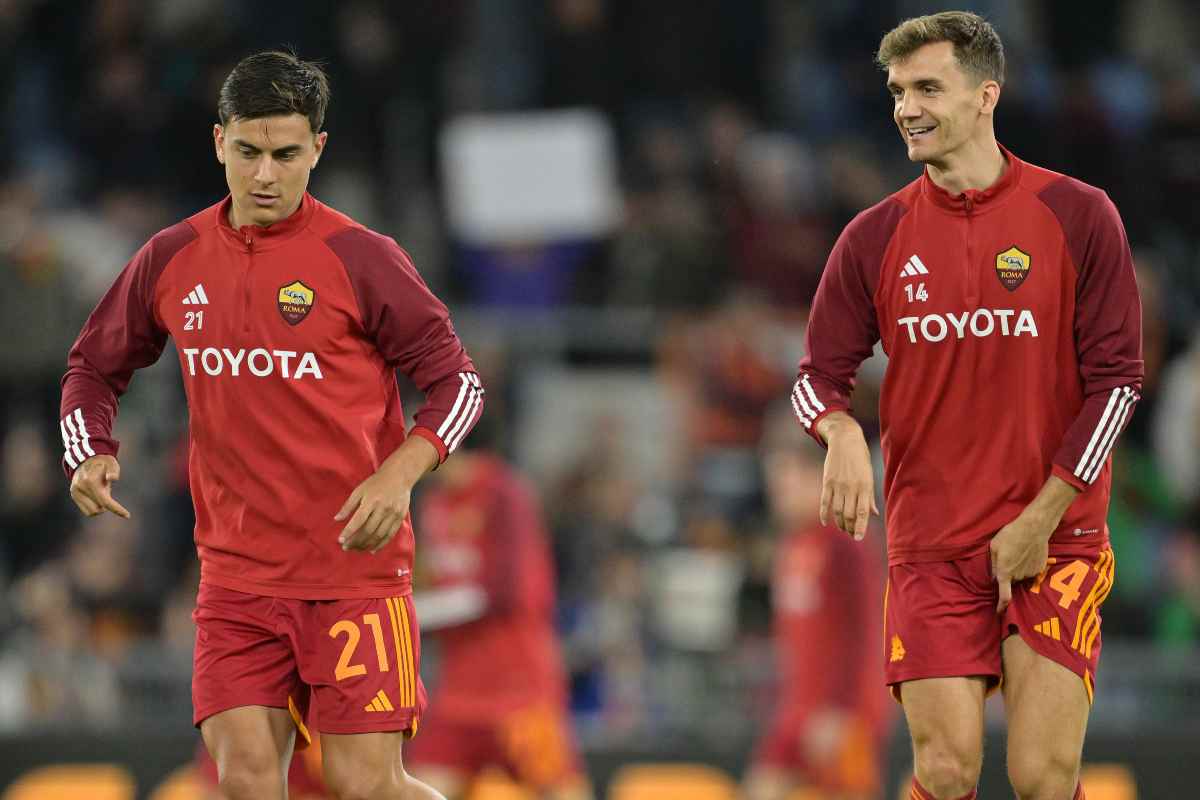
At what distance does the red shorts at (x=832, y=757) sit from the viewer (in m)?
9.28

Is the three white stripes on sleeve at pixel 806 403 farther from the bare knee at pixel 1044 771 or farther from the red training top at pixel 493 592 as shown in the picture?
the red training top at pixel 493 592

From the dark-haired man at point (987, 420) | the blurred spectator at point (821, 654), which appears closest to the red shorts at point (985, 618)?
the dark-haired man at point (987, 420)

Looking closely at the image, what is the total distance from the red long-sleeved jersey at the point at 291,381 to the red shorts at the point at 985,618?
1412 mm

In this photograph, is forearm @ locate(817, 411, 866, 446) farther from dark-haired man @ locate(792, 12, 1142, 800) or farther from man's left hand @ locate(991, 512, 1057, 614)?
man's left hand @ locate(991, 512, 1057, 614)

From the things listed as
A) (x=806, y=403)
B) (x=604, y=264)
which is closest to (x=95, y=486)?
(x=806, y=403)

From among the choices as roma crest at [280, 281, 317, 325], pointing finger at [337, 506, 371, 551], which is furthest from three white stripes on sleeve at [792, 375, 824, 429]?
as roma crest at [280, 281, 317, 325]

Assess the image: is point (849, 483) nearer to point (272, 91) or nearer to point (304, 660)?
point (304, 660)

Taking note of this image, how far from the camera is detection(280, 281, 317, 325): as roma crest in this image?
5.91 m

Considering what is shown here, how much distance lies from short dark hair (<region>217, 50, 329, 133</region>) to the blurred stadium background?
4.07m

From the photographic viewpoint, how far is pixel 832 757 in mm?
9258

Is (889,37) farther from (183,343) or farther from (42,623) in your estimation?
(42,623)

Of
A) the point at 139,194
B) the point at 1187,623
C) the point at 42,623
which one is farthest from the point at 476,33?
the point at 1187,623

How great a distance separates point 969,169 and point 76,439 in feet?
8.90

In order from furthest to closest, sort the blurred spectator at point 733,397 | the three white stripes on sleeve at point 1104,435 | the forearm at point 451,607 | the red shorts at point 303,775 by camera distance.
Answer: the blurred spectator at point 733,397
the forearm at point 451,607
the red shorts at point 303,775
the three white stripes on sleeve at point 1104,435
